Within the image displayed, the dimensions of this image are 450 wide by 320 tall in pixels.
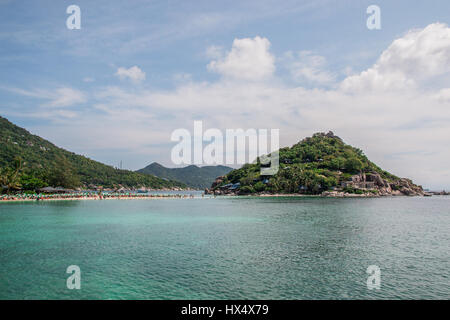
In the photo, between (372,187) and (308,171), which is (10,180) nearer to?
(308,171)

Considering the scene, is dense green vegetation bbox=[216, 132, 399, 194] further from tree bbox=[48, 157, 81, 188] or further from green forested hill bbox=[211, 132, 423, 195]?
tree bbox=[48, 157, 81, 188]

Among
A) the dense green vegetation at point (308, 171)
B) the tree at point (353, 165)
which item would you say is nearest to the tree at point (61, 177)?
the dense green vegetation at point (308, 171)

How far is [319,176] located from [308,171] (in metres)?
8.13

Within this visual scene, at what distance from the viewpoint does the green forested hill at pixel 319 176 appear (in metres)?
146

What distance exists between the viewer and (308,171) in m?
154

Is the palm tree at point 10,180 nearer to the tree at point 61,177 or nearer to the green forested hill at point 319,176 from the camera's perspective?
the tree at point 61,177

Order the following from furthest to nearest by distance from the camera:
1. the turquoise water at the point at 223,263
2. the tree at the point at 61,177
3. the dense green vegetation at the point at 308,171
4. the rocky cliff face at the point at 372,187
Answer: the dense green vegetation at the point at 308,171, the rocky cliff face at the point at 372,187, the tree at the point at 61,177, the turquoise water at the point at 223,263

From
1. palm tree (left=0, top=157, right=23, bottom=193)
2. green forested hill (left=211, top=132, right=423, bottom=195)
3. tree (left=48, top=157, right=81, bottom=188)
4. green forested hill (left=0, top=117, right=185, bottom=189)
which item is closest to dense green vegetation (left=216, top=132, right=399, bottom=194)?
green forested hill (left=211, top=132, right=423, bottom=195)

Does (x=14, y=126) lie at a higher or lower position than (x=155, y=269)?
higher

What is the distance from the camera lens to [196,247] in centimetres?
2445
